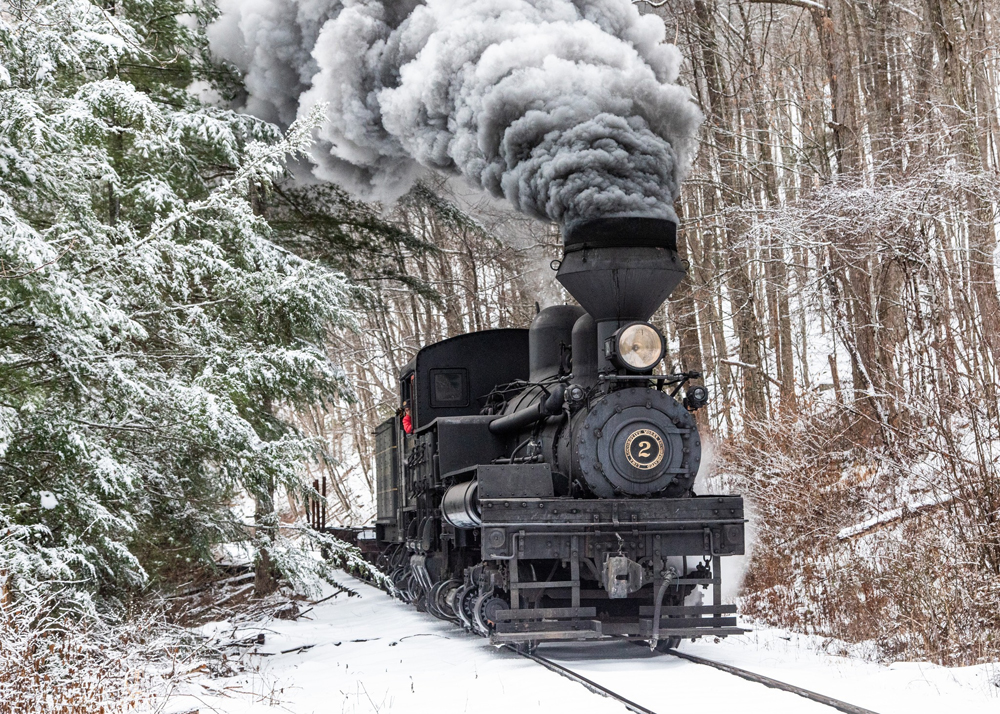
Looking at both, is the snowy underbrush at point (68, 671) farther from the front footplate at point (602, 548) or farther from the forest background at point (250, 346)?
the front footplate at point (602, 548)

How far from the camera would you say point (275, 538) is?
946 centimetres

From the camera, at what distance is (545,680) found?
6.66 m

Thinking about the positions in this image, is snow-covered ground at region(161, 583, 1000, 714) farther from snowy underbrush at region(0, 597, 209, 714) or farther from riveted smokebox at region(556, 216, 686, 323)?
riveted smokebox at region(556, 216, 686, 323)

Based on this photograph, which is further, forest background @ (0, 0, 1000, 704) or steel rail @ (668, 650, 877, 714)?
forest background @ (0, 0, 1000, 704)

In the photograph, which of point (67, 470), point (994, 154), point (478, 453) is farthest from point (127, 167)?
point (994, 154)

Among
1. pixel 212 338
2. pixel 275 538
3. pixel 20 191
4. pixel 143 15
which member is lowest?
pixel 275 538

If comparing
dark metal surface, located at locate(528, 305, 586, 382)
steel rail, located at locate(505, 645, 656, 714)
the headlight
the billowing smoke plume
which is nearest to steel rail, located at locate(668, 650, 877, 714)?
steel rail, located at locate(505, 645, 656, 714)

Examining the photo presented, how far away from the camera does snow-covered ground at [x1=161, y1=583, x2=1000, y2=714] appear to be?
5.88 metres

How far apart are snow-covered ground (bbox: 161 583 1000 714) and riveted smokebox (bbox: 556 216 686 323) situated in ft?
8.78

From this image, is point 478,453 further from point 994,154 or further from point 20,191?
point 994,154

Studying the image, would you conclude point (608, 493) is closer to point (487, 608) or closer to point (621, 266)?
point (487, 608)

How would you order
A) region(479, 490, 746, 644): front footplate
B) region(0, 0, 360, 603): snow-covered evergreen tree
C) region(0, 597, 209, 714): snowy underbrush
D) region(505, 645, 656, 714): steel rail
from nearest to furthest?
region(0, 597, 209, 714): snowy underbrush
region(505, 645, 656, 714): steel rail
region(0, 0, 360, 603): snow-covered evergreen tree
region(479, 490, 746, 644): front footplate

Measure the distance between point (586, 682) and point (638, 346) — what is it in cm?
247

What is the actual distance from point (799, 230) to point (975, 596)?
19.8 feet
